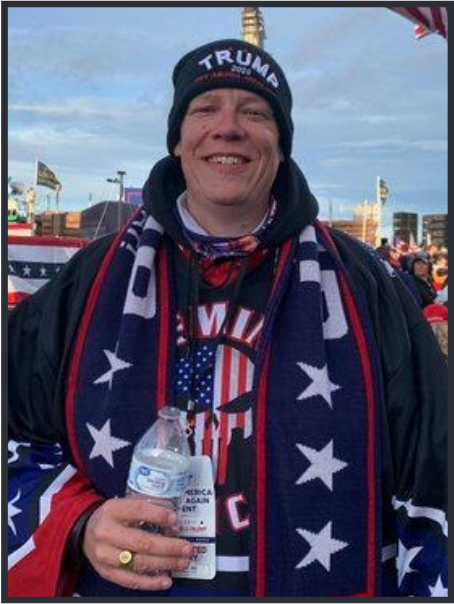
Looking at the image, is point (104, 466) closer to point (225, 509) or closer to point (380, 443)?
point (225, 509)

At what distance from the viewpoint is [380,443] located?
5.68 ft

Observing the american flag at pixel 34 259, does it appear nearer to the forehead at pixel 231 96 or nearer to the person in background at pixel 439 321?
the person in background at pixel 439 321

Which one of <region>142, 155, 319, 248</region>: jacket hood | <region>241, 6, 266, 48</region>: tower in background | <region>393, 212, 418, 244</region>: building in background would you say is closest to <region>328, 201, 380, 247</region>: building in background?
<region>393, 212, 418, 244</region>: building in background

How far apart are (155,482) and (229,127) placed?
2.72 feet

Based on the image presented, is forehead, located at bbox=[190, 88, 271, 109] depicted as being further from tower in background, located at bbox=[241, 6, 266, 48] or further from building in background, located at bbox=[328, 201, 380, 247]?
building in background, located at bbox=[328, 201, 380, 247]

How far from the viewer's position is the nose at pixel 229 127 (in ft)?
5.98

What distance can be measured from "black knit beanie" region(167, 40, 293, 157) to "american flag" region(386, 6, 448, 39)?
47cm

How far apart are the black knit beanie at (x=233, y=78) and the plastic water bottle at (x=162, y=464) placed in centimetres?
76

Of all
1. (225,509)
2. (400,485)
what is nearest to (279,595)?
(225,509)

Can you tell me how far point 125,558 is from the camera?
5.18 feet

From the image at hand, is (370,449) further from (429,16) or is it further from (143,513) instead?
(429,16)

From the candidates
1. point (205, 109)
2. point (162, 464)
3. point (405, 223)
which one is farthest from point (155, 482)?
point (405, 223)

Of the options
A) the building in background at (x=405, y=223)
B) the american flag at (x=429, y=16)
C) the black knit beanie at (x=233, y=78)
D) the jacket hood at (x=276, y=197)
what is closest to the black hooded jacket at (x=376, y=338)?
the jacket hood at (x=276, y=197)

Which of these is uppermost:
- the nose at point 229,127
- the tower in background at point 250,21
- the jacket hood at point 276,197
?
the tower in background at point 250,21
